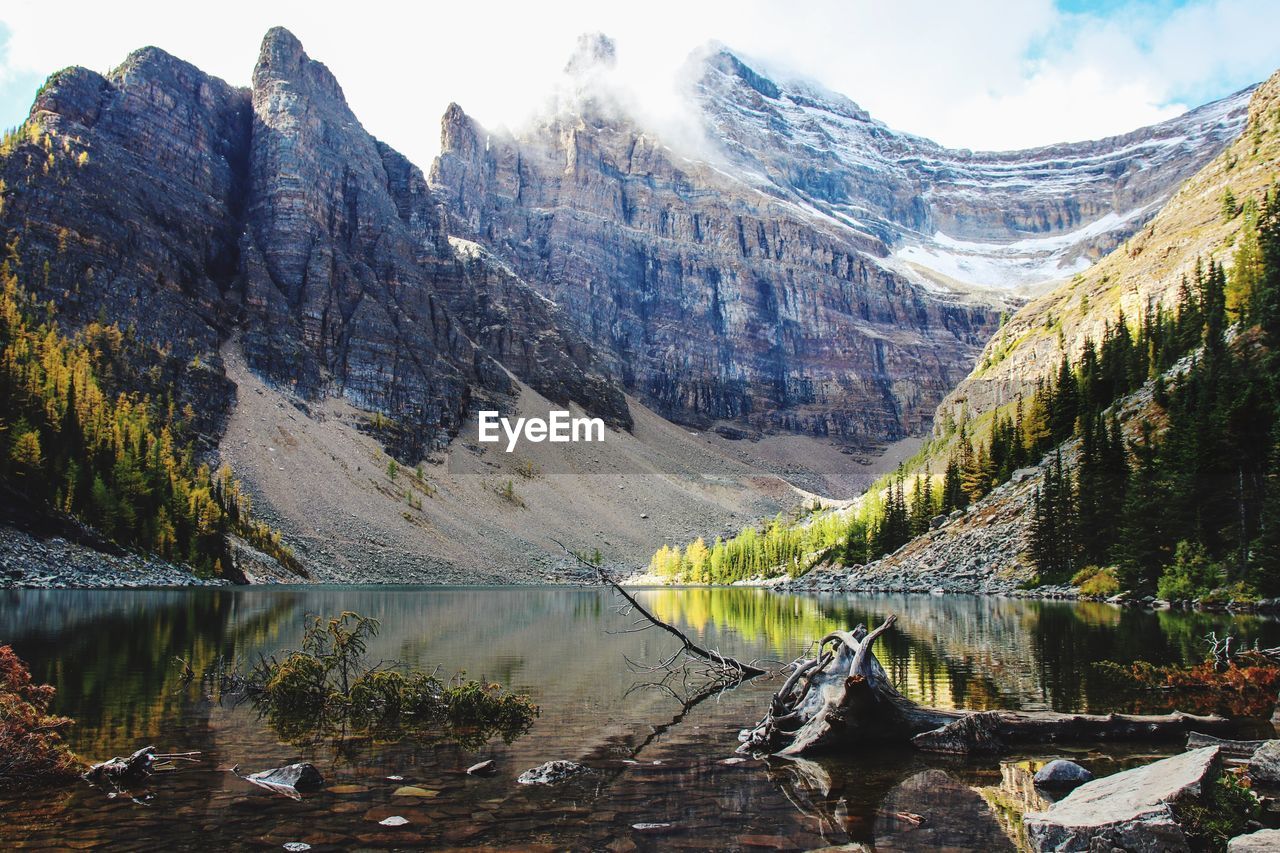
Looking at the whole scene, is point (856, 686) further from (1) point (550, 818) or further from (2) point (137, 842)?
(2) point (137, 842)

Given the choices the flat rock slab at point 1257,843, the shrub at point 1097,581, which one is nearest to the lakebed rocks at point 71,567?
the flat rock slab at point 1257,843

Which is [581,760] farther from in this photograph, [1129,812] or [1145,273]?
[1145,273]

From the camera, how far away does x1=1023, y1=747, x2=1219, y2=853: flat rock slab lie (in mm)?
8180

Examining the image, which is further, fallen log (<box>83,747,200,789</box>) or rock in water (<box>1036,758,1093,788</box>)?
fallen log (<box>83,747,200,789</box>)

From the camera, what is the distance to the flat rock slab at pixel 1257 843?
23.8 ft

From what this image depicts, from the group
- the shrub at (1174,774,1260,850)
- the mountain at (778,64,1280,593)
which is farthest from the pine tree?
the shrub at (1174,774,1260,850)

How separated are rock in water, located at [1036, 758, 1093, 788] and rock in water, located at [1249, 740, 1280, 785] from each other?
2126mm

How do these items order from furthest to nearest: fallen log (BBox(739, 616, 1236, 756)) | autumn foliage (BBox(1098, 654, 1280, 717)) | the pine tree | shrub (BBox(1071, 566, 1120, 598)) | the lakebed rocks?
the lakebed rocks
shrub (BBox(1071, 566, 1120, 598))
the pine tree
autumn foliage (BBox(1098, 654, 1280, 717))
fallen log (BBox(739, 616, 1236, 756))

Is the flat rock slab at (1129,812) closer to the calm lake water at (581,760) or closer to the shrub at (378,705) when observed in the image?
the calm lake water at (581,760)

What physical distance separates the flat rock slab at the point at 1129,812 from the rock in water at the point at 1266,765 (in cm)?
185

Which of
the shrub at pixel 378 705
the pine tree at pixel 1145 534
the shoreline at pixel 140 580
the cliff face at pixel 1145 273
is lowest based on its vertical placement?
the shoreline at pixel 140 580

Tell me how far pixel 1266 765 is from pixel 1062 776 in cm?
264

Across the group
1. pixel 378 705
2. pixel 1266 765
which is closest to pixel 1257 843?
pixel 1266 765

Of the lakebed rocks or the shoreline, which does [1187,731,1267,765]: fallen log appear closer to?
the shoreline
